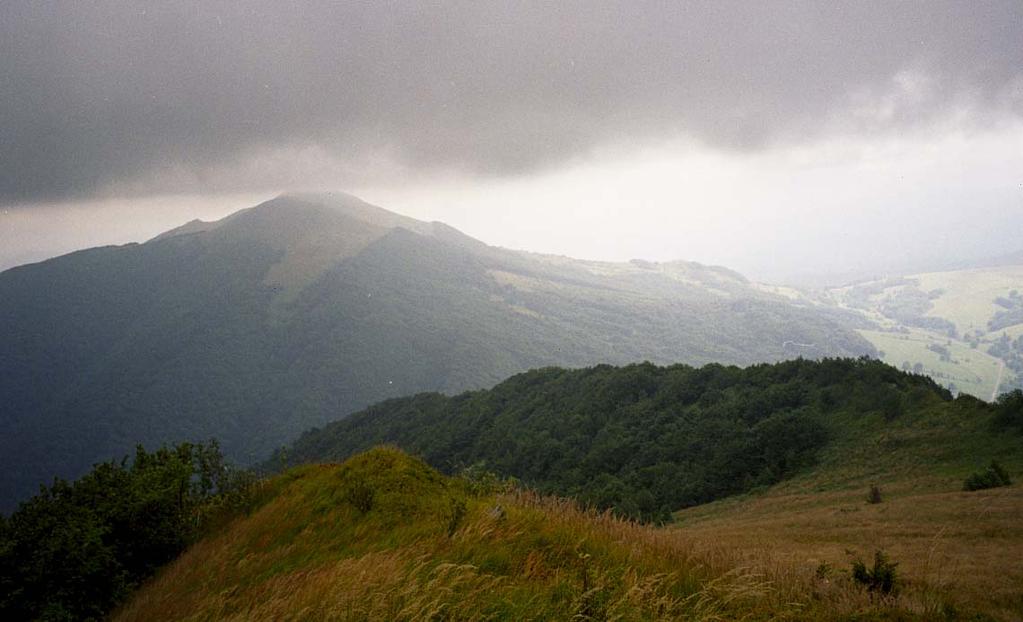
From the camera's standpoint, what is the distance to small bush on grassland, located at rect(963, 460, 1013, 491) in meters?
18.7

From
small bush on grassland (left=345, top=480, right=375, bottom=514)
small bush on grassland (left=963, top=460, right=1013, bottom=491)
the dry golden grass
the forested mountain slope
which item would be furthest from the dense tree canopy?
small bush on grassland (left=963, top=460, right=1013, bottom=491)

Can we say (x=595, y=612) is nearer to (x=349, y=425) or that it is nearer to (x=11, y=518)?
(x=11, y=518)

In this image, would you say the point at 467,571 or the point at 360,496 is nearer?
the point at 467,571

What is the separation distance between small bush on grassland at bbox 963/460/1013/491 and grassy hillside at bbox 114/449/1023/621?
1363 cm

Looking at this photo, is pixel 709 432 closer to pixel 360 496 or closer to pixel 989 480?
pixel 989 480

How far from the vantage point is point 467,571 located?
4805 millimetres

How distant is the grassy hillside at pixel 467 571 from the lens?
429 cm

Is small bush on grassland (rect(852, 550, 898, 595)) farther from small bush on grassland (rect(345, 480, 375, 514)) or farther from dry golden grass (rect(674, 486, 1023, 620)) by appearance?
small bush on grassland (rect(345, 480, 375, 514))

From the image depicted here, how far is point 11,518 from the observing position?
7238 millimetres

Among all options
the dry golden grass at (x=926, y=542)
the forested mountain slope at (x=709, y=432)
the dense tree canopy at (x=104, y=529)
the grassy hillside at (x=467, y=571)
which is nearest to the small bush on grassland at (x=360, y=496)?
the grassy hillside at (x=467, y=571)

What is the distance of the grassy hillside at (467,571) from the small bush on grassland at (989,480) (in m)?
13.6

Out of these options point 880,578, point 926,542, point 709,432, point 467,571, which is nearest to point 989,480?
point 926,542

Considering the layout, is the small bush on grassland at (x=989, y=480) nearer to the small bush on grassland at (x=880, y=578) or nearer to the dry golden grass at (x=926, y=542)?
the dry golden grass at (x=926, y=542)

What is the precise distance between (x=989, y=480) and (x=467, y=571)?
2408cm
